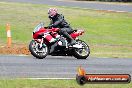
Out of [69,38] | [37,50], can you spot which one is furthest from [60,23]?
[37,50]

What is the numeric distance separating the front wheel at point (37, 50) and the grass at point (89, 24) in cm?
429

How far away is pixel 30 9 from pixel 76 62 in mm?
24033

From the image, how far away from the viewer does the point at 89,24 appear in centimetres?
3453

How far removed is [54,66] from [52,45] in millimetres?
3033

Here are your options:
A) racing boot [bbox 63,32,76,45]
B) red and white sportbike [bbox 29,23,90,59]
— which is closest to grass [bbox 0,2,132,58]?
red and white sportbike [bbox 29,23,90,59]

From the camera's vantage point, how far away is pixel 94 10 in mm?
42719

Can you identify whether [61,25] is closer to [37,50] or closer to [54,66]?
[37,50]

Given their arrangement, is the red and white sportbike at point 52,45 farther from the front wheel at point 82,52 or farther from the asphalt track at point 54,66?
the asphalt track at point 54,66

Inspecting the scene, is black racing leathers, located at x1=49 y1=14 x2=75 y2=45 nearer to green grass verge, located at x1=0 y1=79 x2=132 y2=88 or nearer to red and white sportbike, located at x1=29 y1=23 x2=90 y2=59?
red and white sportbike, located at x1=29 y1=23 x2=90 y2=59

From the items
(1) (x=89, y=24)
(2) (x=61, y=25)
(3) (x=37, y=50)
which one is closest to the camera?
(3) (x=37, y=50)

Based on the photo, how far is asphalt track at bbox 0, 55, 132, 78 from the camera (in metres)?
14.2

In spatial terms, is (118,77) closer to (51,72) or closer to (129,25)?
(51,72)

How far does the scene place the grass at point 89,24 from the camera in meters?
26.6

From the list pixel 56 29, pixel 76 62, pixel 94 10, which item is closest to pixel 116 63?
pixel 76 62
